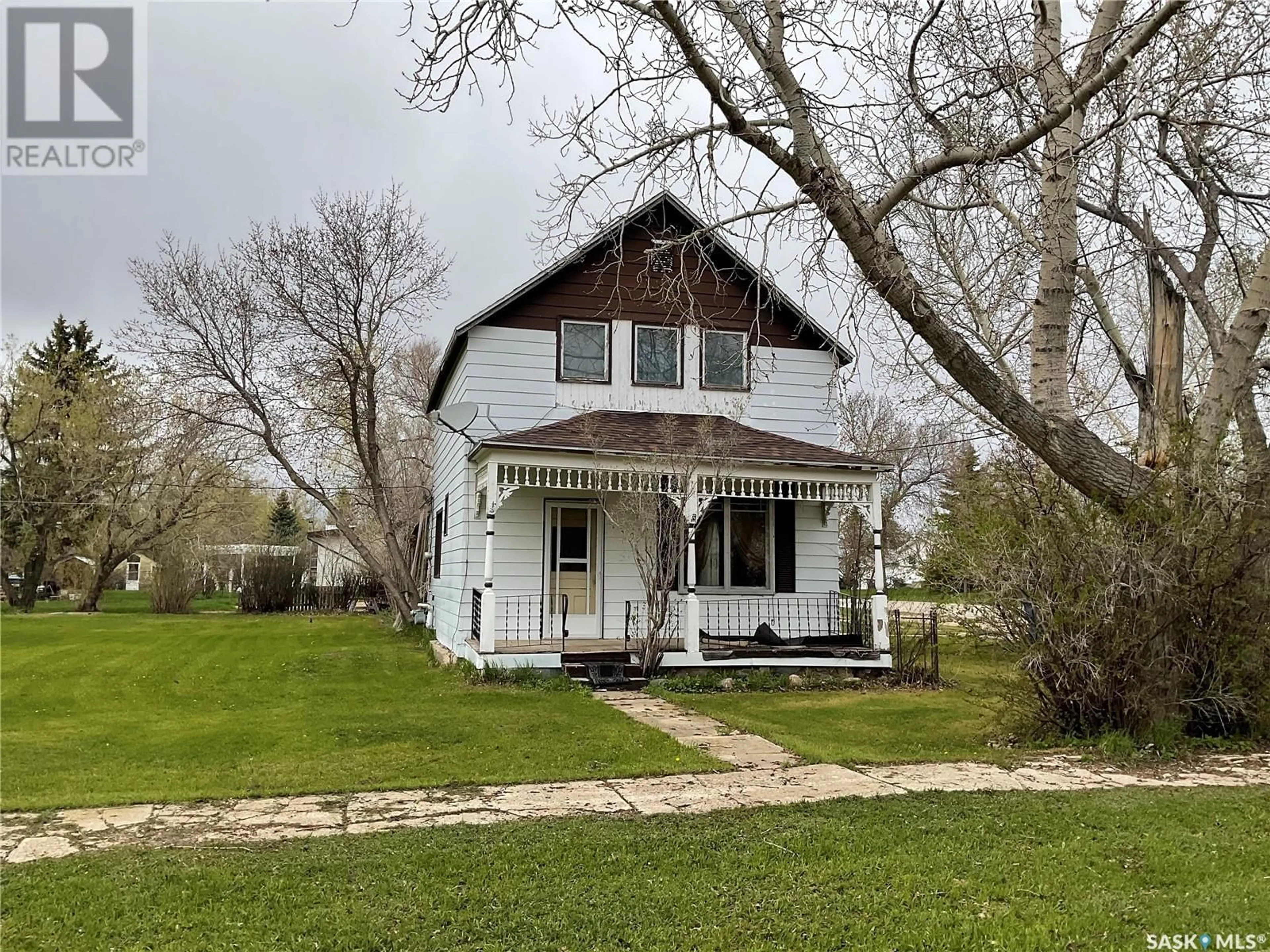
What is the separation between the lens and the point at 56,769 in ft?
22.8

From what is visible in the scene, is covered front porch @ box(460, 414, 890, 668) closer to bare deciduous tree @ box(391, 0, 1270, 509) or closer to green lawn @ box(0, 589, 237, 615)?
bare deciduous tree @ box(391, 0, 1270, 509)

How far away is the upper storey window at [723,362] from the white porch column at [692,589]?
3.29 meters

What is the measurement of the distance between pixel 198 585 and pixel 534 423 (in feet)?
79.1

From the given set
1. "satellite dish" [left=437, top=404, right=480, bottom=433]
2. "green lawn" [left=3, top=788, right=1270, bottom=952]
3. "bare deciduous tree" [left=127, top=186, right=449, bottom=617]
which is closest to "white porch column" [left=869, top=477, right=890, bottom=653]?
"satellite dish" [left=437, top=404, right=480, bottom=433]

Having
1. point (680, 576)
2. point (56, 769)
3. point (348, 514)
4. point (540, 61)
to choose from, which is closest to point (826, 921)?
point (540, 61)

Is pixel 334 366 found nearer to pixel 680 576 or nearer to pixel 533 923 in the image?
pixel 680 576

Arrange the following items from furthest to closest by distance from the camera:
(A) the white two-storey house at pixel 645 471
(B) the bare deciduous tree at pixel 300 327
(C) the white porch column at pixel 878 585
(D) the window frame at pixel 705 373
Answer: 1. (B) the bare deciduous tree at pixel 300 327
2. (D) the window frame at pixel 705 373
3. (C) the white porch column at pixel 878 585
4. (A) the white two-storey house at pixel 645 471

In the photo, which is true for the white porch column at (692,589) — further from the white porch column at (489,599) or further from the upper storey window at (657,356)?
the upper storey window at (657,356)

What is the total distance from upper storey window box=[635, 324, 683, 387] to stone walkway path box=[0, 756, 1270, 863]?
8.84 meters

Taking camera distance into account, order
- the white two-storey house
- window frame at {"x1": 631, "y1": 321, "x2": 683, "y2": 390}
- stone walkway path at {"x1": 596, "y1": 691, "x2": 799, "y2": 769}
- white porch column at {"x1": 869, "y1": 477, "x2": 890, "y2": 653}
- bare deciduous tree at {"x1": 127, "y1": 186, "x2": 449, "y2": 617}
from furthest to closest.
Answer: bare deciduous tree at {"x1": 127, "y1": 186, "x2": 449, "y2": 617} → window frame at {"x1": 631, "y1": 321, "x2": 683, "y2": 390} → white porch column at {"x1": 869, "y1": 477, "x2": 890, "y2": 653} → the white two-storey house → stone walkway path at {"x1": 596, "y1": 691, "x2": 799, "y2": 769}

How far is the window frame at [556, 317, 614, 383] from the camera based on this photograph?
14422mm

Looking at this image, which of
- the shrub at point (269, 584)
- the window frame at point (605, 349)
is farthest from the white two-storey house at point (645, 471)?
the shrub at point (269, 584)

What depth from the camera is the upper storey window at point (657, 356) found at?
1479cm

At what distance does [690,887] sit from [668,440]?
8944 mm
